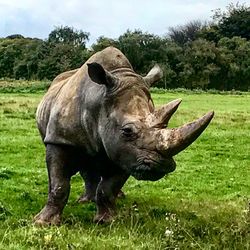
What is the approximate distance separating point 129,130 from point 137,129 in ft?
0.37

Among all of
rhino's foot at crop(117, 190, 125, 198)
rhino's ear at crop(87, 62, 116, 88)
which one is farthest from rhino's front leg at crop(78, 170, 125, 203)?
rhino's ear at crop(87, 62, 116, 88)

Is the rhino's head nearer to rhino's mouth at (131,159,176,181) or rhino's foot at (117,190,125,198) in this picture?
rhino's mouth at (131,159,176,181)

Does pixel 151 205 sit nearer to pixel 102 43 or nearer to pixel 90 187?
pixel 90 187

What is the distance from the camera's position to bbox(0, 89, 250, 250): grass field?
6219mm

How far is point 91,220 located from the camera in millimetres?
7934

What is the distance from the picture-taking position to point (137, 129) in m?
6.62

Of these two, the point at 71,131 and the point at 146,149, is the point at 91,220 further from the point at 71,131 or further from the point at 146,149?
the point at 146,149

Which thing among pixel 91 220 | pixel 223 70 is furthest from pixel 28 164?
pixel 223 70

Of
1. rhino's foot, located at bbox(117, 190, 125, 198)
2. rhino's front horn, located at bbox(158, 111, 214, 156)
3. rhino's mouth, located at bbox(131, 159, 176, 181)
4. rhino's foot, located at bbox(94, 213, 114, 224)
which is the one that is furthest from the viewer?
rhino's foot, located at bbox(117, 190, 125, 198)

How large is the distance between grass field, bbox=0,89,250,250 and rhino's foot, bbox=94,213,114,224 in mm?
Answer: 87

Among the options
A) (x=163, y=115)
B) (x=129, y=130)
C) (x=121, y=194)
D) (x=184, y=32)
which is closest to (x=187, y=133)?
(x=163, y=115)

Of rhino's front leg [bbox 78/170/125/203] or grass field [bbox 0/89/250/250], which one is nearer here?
grass field [bbox 0/89/250/250]

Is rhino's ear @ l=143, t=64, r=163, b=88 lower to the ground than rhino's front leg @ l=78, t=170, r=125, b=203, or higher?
higher

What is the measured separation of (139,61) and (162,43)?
19.8ft
